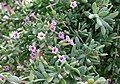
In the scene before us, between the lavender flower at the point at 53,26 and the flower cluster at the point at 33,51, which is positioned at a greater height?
the lavender flower at the point at 53,26

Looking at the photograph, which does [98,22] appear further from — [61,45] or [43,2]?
[43,2]

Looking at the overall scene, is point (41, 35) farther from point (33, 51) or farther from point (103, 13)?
point (103, 13)

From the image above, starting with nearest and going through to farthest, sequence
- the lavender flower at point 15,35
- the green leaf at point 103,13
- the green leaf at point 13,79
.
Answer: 1. the green leaf at point 13,79
2. the green leaf at point 103,13
3. the lavender flower at point 15,35

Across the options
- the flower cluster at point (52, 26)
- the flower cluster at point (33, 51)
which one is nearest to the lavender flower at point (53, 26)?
the flower cluster at point (52, 26)

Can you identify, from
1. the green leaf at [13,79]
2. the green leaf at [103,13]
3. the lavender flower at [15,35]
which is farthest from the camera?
the lavender flower at [15,35]

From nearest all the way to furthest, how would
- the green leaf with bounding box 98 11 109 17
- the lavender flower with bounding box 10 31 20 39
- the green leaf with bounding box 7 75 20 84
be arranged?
the green leaf with bounding box 7 75 20 84 < the green leaf with bounding box 98 11 109 17 < the lavender flower with bounding box 10 31 20 39

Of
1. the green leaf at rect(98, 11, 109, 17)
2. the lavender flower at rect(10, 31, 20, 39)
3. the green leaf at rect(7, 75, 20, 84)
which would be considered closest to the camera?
the green leaf at rect(7, 75, 20, 84)

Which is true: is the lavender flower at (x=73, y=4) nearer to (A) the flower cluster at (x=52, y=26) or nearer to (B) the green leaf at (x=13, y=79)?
(A) the flower cluster at (x=52, y=26)

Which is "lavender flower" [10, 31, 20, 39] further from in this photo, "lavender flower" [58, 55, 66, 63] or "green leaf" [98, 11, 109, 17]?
"green leaf" [98, 11, 109, 17]

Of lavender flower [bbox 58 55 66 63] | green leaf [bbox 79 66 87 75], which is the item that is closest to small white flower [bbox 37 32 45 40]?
lavender flower [bbox 58 55 66 63]

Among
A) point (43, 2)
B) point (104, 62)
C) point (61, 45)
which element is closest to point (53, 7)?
point (43, 2)

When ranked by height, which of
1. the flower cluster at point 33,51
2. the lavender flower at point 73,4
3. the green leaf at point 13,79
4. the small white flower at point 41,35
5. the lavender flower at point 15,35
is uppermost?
the lavender flower at point 73,4
